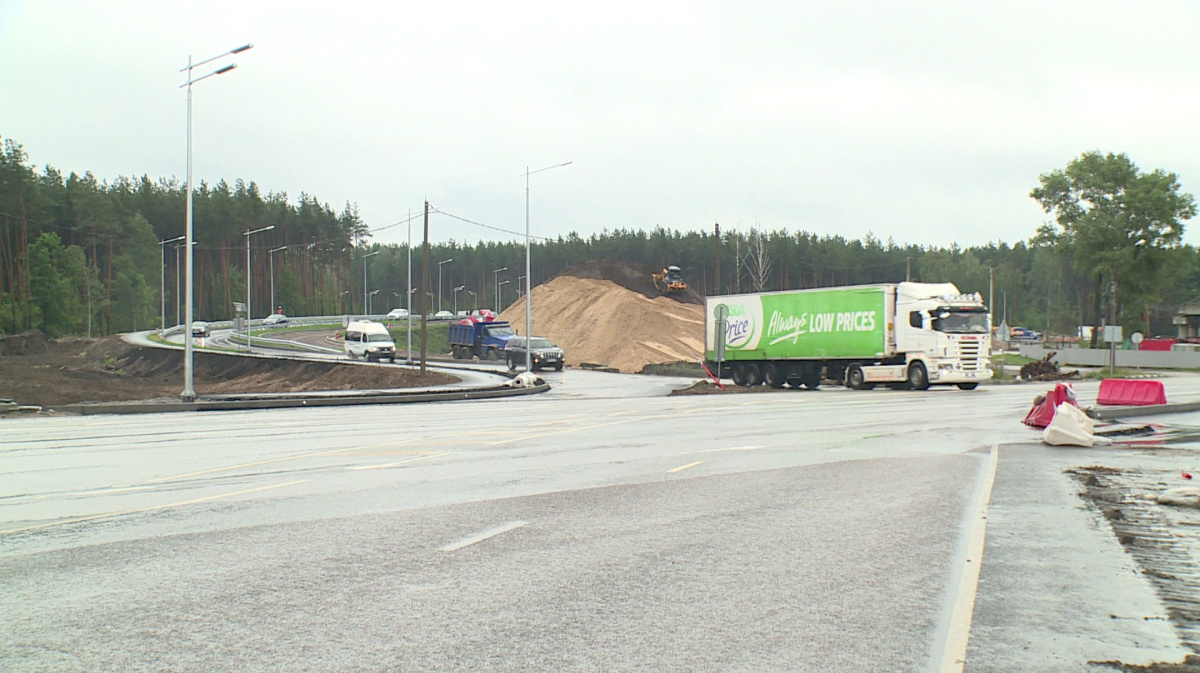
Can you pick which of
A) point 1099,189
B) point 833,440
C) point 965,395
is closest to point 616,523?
point 833,440

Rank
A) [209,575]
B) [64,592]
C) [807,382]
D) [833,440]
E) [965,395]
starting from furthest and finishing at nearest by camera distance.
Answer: [807,382] → [965,395] → [833,440] → [209,575] → [64,592]

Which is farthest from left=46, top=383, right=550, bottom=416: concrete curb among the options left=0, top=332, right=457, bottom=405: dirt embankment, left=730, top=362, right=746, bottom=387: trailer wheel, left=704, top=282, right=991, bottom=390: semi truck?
left=704, top=282, right=991, bottom=390: semi truck

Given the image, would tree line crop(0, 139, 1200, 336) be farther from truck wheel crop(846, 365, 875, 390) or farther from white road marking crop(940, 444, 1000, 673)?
white road marking crop(940, 444, 1000, 673)

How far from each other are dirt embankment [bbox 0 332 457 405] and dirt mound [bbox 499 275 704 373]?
21075 millimetres

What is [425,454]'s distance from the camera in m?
14.1

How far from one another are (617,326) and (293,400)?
43537 mm

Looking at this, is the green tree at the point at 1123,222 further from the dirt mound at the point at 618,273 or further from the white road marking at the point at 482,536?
the white road marking at the point at 482,536

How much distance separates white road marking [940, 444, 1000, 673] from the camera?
484 centimetres

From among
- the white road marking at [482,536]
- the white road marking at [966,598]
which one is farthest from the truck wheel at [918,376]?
the white road marking at [482,536]

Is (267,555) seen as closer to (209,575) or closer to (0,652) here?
(209,575)

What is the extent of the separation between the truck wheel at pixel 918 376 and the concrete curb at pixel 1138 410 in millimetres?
9867

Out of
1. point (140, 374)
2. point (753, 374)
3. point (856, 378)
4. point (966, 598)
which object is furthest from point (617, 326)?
point (966, 598)

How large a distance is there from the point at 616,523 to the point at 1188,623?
4.40m

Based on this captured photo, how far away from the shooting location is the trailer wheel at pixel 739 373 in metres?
41.1
